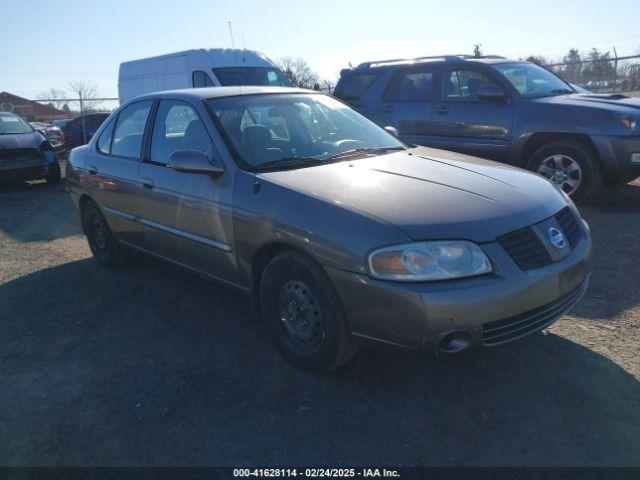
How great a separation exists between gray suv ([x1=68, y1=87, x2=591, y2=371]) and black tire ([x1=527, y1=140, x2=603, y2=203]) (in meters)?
3.04

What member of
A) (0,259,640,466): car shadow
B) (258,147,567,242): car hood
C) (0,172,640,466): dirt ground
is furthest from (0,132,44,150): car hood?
(258,147,567,242): car hood

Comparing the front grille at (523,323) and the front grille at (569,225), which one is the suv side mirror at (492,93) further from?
the front grille at (523,323)

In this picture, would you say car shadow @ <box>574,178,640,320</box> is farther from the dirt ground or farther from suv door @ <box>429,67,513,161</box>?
suv door @ <box>429,67,513,161</box>

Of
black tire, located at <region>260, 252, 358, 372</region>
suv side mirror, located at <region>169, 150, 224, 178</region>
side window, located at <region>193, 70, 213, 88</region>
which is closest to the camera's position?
black tire, located at <region>260, 252, 358, 372</region>

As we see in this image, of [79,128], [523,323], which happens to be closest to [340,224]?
[523,323]

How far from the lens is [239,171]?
347 centimetres

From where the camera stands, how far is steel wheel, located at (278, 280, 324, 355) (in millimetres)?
3066

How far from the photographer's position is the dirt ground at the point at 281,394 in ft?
8.47

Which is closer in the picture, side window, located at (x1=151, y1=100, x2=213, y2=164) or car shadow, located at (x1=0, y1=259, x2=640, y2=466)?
car shadow, located at (x1=0, y1=259, x2=640, y2=466)

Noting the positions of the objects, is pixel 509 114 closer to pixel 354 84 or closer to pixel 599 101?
pixel 599 101

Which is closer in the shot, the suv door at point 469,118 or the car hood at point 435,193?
the car hood at point 435,193

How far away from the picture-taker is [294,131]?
13.0 feet

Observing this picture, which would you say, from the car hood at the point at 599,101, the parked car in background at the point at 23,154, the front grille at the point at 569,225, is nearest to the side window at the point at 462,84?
the car hood at the point at 599,101

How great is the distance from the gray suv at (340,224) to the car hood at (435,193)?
11 millimetres
